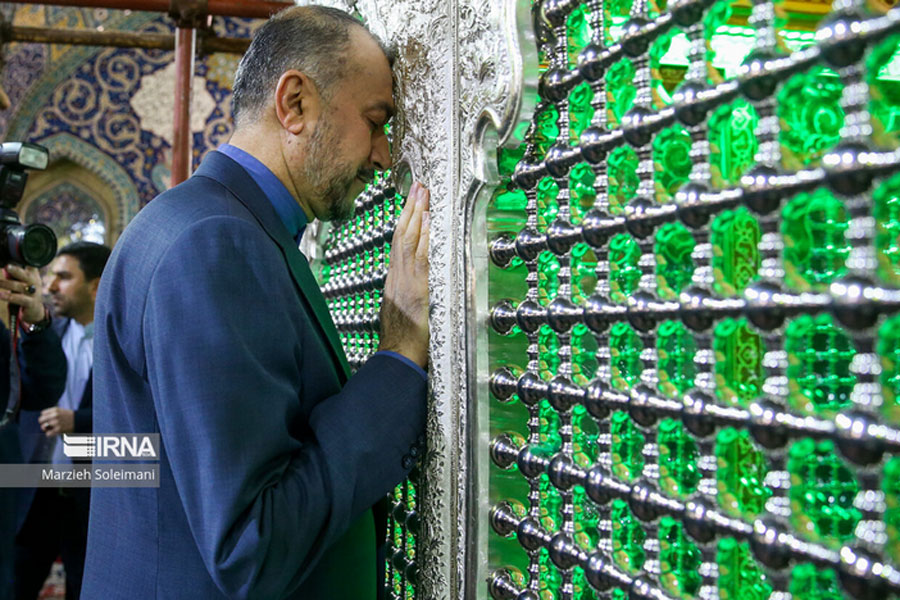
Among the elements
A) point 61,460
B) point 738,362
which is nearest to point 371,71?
point 738,362

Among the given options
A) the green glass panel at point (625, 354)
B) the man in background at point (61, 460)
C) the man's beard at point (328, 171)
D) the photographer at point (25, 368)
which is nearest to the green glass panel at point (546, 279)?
the green glass panel at point (625, 354)

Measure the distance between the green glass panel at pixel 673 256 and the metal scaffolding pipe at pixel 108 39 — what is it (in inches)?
108

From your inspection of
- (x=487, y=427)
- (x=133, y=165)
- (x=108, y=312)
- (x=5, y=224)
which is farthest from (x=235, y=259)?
(x=133, y=165)

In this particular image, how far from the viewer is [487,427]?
34.7 inches

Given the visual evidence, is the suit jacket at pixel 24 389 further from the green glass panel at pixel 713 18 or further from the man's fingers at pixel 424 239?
the green glass panel at pixel 713 18

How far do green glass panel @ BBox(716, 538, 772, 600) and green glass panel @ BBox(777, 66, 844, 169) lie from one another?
245 millimetres

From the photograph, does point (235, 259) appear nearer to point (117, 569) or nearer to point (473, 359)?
point (473, 359)

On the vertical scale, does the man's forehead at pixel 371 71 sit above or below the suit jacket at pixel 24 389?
above

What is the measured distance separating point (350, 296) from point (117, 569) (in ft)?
1.84

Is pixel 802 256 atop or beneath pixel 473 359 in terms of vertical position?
atop

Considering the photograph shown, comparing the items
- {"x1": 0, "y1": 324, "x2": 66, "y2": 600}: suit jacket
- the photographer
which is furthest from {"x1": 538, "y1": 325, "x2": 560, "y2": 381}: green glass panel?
{"x1": 0, "y1": 324, "x2": 66, "y2": 600}: suit jacket

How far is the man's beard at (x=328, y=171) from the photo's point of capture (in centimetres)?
100

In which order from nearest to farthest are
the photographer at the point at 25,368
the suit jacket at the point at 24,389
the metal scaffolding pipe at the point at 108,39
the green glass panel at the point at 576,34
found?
the green glass panel at the point at 576,34 → the photographer at the point at 25,368 → the suit jacket at the point at 24,389 → the metal scaffolding pipe at the point at 108,39

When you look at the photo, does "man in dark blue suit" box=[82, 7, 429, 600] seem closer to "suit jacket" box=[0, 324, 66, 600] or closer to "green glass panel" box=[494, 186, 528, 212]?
"green glass panel" box=[494, 186, 528, 212]
